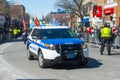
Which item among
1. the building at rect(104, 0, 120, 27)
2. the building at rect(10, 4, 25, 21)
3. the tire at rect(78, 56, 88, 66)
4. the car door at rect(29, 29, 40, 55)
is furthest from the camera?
the building at rect(10, 4, 25, 21)

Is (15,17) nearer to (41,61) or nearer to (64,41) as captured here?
(41,61)

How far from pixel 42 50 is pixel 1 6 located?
61.5 metres

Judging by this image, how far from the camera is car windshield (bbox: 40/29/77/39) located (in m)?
16.2

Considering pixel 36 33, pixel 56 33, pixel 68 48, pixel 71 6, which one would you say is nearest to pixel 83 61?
pixel 68 48

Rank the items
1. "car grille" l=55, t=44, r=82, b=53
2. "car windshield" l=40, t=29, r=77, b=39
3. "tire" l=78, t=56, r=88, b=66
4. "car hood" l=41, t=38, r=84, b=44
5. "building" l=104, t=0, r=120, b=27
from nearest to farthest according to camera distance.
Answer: "car grille" l=55, t=44, r=82, b=53
"car hood" l=41, t=38, r=84, b=44
"tire" l=78, t=56, r=88, b=66
"car windshield" l=40, t=29, r=77, b=39
"building" l=104, t=0, r=120, b=27

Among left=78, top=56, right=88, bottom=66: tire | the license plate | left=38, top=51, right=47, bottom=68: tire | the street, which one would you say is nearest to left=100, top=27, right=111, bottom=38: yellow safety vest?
the street

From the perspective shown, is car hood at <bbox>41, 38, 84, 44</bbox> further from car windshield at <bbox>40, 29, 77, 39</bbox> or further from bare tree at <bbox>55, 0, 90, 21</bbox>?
bare tree at <bbox>55, 0, 90, 21</bbox>

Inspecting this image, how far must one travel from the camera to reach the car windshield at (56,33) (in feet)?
53.3

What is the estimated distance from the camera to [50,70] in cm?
1480

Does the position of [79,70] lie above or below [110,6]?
below

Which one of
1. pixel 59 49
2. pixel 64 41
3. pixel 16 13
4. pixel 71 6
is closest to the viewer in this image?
pixel 59 49

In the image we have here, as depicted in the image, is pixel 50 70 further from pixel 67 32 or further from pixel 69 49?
pixel 67 32

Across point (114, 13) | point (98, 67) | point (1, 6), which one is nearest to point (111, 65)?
point (98, 67)

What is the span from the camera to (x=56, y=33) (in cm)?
1647
